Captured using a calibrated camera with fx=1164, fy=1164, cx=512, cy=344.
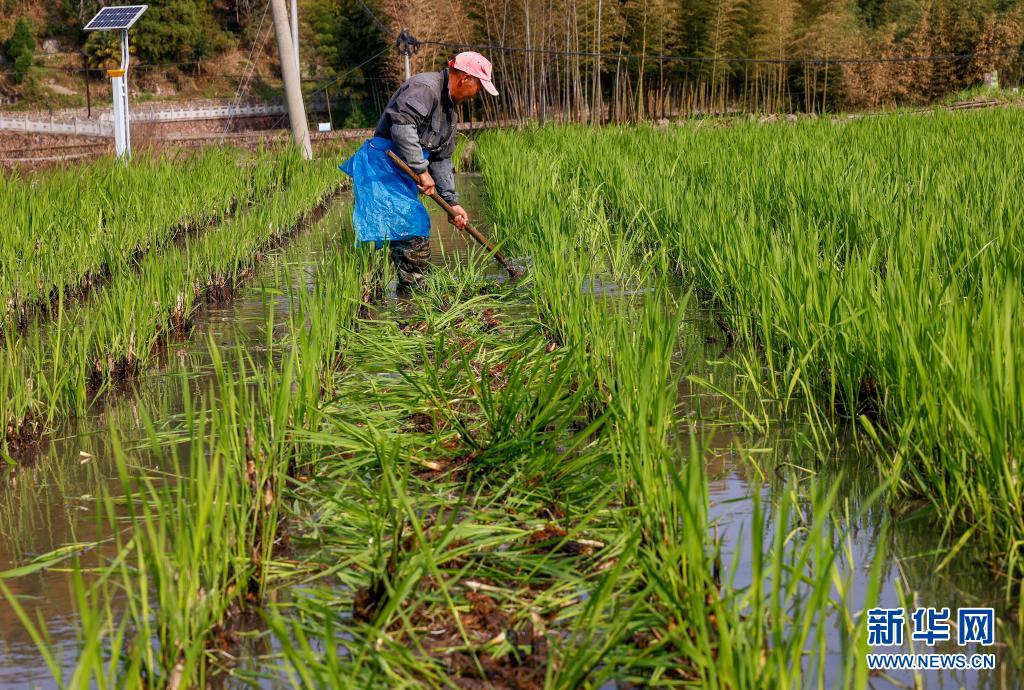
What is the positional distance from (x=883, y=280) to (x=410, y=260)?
7.49 feet

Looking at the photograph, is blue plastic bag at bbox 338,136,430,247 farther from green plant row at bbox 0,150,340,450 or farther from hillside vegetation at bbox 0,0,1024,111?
hillside vegetation at bbox 0,0,1024,111

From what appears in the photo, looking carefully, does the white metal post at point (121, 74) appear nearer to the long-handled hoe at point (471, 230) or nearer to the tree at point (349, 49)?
the long-handled hoe at point (471, 230)

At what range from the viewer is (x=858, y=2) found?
30.4 m

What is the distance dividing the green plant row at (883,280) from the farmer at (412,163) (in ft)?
1.54

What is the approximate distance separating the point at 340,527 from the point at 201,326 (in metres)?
2.55

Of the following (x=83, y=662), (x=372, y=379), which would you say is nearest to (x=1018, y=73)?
(x=372, y=379)

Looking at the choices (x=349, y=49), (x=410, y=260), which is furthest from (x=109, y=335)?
(x=349, y=49)

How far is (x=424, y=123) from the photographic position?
16.3ft

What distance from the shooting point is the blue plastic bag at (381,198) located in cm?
507

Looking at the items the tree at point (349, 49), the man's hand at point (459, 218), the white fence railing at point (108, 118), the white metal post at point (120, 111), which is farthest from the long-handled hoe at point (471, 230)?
the tree at point (349, 49)

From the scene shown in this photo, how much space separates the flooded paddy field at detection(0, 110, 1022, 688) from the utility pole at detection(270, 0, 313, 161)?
8.89 meters

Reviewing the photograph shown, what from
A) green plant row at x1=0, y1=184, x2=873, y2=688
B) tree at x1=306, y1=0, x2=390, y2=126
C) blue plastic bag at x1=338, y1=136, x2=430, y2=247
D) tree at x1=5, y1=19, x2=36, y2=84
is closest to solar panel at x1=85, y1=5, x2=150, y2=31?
blue plastic bag at x1=338, y1=136, x2=430, y2=247

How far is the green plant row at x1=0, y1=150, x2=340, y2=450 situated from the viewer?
3008mm

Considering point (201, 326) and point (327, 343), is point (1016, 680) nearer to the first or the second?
point (327, 343)
